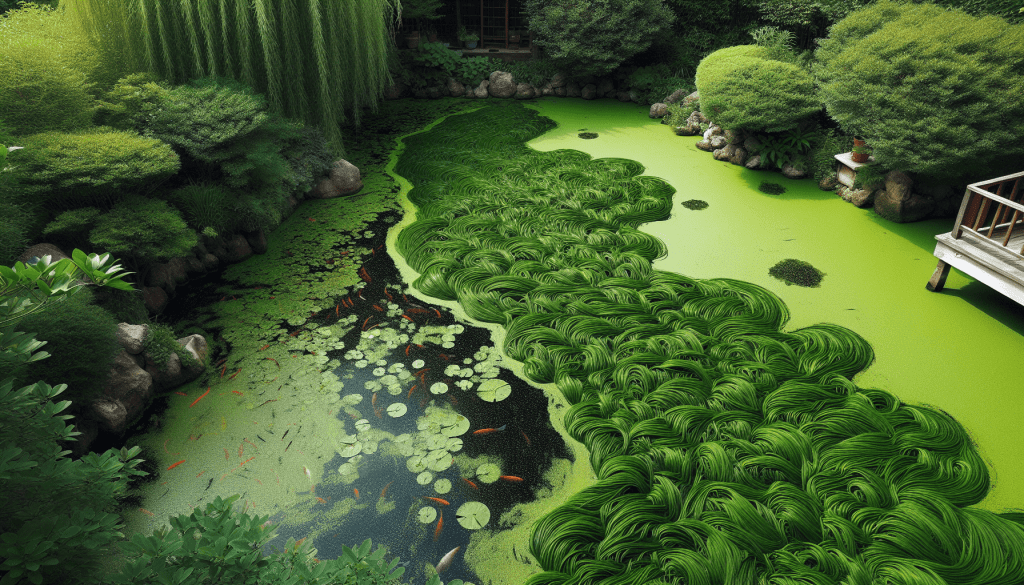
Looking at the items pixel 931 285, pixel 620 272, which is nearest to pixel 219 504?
pixel 620 272

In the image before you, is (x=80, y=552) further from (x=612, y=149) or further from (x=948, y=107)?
(x=612, y=149)

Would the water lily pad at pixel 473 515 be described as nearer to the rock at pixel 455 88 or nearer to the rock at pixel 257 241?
the rock at pixel 257 241

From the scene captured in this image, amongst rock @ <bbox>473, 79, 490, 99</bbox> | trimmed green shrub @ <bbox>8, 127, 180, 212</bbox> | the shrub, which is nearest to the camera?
trimmed green shrub @ <bbox>8, 127, 180, 212</bbox>

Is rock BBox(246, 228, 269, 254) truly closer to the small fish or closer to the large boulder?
the small fish

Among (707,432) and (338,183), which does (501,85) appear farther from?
(707,432)

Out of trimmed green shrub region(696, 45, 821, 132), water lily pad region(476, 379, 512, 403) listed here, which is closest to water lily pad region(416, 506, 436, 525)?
water lily pad region(476, 379, 512, 403)

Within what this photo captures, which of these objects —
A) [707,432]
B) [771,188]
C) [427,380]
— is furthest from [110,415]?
[771,188]
